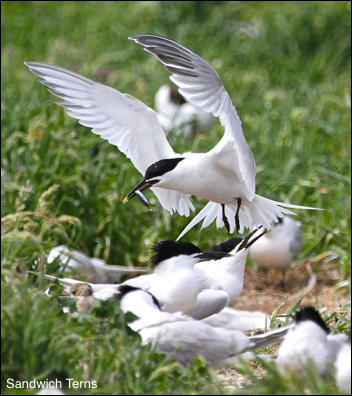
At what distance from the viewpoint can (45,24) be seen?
10398 millimetres

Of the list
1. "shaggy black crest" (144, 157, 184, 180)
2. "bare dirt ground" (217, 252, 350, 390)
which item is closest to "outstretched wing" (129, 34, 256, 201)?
"shaggy black crest" (144, 157, 184, 180)

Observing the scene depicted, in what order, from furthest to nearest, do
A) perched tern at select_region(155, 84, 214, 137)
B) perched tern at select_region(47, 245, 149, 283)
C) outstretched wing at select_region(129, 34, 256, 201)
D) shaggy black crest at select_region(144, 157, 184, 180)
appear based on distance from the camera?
perched tern at select_region(155, 84, 214, 137)
perched tern at select_region(47, 245, 149, 283)
shaggy black crest at select_region(144, 157, 184, 180)
outstretched wing at select_region(129, 34, 256, 201)

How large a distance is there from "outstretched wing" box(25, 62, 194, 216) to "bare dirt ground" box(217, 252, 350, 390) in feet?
5.18

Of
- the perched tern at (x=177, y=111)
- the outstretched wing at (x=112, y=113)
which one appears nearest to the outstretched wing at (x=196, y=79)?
the outstretched wing at (x=112, y=113)

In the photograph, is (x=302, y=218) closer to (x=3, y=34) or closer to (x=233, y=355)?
(x=233, y=355)

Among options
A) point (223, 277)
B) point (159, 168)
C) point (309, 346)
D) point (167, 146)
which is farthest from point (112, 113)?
point (309, 346)

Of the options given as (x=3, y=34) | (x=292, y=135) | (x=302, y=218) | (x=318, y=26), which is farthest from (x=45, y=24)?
(x=302, y=218)

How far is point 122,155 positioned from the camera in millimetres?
6703

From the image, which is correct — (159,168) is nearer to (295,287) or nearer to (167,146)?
(167,146)

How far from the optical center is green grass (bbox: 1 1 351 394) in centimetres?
334

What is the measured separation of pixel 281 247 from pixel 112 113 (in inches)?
82.6

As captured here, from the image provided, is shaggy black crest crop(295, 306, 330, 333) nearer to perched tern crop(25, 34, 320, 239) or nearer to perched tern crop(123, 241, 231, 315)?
perched tern crop(25, 34, 320, 239)

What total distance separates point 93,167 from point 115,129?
6.02ft

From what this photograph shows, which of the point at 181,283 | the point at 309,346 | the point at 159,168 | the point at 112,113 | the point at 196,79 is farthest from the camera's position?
the point at 112,113
